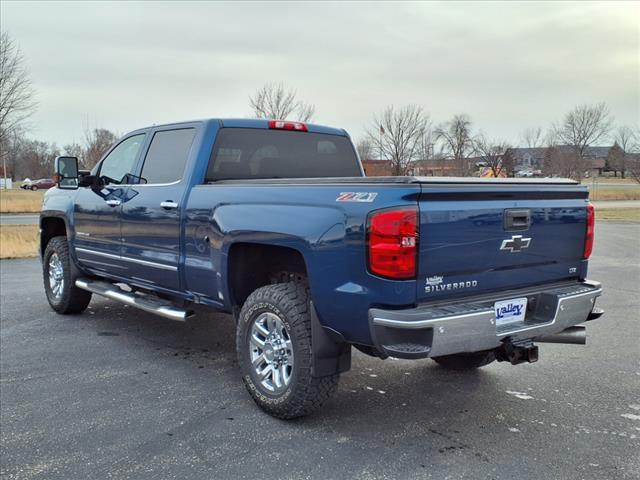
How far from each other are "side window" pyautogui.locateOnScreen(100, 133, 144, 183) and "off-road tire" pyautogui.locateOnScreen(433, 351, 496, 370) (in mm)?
3279

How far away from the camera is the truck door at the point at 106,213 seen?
5340 millimetres

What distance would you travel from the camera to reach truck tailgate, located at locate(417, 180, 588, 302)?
10.1ft

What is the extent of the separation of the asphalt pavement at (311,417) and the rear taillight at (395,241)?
42.0 inches

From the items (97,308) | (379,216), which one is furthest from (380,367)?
(97,308)

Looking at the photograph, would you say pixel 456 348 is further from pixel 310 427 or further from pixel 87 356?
pixel 87 356

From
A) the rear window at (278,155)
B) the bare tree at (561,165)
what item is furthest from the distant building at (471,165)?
the rear window at (278,155)

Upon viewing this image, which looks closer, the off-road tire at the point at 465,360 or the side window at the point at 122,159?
the off-road tire at the point at 465,360

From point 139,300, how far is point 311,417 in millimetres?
2093

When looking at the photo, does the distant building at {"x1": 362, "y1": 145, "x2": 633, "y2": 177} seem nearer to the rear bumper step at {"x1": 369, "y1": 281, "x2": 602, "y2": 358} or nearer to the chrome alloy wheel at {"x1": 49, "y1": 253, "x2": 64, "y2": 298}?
the chrome alloy wheel at {"x1": 49, "y1": 253, "x2": 64, "y2": 298}

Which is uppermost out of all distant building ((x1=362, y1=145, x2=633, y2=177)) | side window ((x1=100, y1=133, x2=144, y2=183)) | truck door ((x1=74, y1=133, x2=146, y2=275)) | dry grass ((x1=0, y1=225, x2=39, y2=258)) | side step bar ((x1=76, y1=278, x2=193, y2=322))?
distant building ((x1=362, y1=145, x2=633, y2=177))

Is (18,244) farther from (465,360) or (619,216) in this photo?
(619,216)

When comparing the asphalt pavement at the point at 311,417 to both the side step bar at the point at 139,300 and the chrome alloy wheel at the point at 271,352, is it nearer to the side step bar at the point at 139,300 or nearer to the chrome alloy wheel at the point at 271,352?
the chrome alloy wheel at the point at 271,352

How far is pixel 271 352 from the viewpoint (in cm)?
374

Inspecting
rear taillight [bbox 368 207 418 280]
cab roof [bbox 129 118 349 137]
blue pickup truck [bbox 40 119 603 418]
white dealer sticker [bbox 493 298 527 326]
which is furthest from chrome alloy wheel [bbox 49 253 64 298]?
white dealer sticker [bbox 493 298 527 326]
